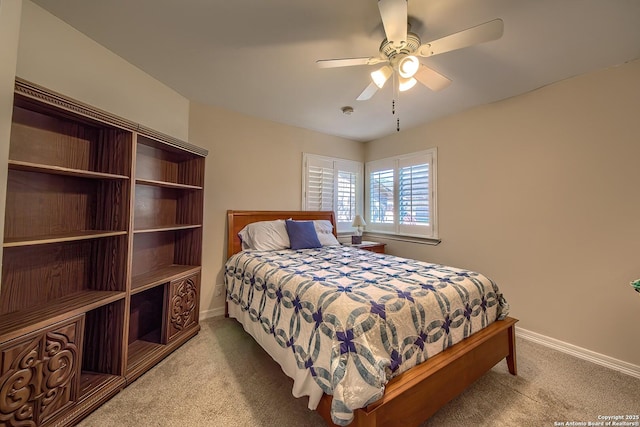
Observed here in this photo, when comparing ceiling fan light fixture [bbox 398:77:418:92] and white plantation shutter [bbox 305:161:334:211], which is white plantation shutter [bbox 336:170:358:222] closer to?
white plantation shutter [bbox 305:161:334:211]

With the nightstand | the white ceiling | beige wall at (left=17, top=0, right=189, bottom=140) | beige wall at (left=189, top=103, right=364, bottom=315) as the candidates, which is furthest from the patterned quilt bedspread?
beige wall at (left=17, top=0, right=189, bottom=140)

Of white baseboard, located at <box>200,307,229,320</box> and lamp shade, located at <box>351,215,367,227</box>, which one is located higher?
lamp shade, located at <box>351,215,367,227</box>

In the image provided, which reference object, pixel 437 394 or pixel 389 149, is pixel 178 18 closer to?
pixel 437 394

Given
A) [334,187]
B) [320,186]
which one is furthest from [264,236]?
[334,187]

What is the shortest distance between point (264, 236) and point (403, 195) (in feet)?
7.00

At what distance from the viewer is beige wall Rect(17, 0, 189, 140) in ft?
5.04

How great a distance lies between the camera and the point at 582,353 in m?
2.12

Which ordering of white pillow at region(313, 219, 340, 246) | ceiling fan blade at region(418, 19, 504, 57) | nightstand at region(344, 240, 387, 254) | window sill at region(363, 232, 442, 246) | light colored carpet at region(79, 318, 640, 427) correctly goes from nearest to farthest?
ceiling fan blade at region(418, 19, 504, 57) → light colored carpet at region(79, 318, 640, 427) → white pillow at region(313, 219, 340, 246) → window sill at region(363, 232, 442, 246) → nightstand at region(344, 240, 387, 254)

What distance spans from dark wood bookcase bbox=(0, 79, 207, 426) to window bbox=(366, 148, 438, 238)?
277cm

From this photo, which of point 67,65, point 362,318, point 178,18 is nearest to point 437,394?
point 362,318

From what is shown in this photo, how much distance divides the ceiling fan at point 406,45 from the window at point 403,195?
1.66 m

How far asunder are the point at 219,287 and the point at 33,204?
184 cm

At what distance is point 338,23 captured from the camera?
1.60m

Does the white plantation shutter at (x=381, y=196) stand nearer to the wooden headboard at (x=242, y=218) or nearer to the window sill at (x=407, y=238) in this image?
the window sill at (x=407, y=238)
